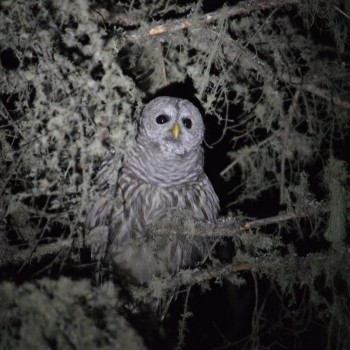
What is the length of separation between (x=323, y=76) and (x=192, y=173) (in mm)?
1487

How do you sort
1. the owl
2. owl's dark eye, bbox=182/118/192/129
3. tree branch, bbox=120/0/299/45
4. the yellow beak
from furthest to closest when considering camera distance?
owl's dark eye, bbox=182/118/192/129, the yellow beak, the owl, tree branch, bbox=120/0/299/45

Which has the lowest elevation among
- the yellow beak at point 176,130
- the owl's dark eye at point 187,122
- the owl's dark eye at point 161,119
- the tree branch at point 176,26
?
the yellow beak at point 176,130

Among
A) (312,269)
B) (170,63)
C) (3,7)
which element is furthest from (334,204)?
(3,7)

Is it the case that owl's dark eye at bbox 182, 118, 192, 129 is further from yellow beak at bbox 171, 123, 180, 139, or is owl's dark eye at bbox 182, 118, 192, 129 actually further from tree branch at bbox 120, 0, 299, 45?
tree branch at bbox 120, 0, 299, 45

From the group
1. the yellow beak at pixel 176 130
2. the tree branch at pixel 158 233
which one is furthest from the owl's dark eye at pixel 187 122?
the tree branch at pixel 158 233

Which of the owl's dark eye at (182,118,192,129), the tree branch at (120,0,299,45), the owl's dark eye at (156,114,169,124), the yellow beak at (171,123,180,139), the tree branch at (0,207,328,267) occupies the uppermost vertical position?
the tree branch at (120,0,299,45)

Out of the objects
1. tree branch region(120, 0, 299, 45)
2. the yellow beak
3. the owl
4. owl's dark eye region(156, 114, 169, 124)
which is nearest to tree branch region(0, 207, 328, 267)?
the owl

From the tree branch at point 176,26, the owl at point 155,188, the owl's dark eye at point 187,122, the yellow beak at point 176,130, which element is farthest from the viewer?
the owl's dark eye at point 187,122

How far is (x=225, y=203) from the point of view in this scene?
5.43 m

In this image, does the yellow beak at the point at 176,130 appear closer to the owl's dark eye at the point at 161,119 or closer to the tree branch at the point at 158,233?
the owl's dark eye at the point at 161,119

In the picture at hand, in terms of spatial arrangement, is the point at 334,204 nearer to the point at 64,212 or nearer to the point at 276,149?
the point at 276,149

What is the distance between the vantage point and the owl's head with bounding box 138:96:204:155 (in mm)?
3934

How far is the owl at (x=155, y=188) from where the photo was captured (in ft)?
11.9

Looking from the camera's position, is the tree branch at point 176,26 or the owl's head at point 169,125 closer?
the tree branch at point 176,26
